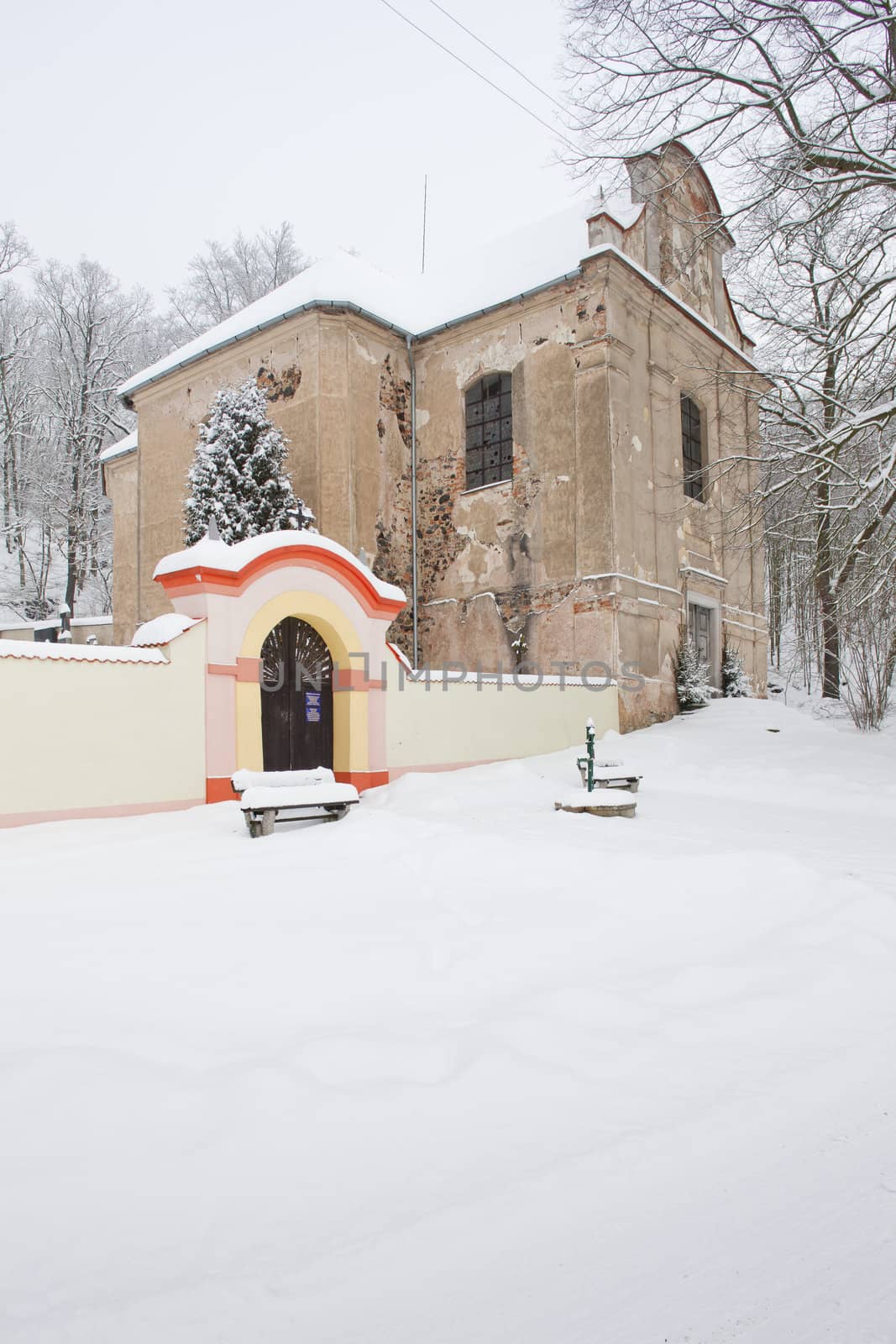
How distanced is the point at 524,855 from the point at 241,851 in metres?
2.30

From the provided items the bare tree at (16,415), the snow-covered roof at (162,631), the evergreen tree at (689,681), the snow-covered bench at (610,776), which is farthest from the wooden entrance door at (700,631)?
the bare tree at (16,415)

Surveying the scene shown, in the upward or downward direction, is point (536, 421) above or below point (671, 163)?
below

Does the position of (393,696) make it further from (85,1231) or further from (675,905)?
(85,1231)

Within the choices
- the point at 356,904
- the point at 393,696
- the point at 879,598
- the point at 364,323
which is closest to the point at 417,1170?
the point at 356,904

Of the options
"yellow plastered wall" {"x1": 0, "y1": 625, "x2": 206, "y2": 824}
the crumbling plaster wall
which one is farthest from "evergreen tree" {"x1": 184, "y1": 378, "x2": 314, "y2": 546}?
"yellow plastered wall" {"x1": 0, "y1": 625, "x2": 206, "y2": 824}

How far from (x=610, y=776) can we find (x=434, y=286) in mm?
13253

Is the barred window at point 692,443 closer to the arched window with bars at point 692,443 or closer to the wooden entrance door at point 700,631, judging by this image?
the arched window with bars at point 692,443

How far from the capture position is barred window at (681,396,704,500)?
17.4 meters

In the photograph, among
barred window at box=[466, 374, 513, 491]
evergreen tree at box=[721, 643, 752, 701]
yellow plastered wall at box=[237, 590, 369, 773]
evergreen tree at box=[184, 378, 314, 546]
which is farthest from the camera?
evergreen tree at box=[721, 643, 752, 701]

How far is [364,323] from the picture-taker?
16.1 metres

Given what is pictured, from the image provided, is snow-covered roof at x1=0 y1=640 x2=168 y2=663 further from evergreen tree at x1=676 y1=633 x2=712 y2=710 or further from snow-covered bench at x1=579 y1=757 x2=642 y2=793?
evergreen tree at x1=676 y1=633 x2=712 y2=710

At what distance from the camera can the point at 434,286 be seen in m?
18.8

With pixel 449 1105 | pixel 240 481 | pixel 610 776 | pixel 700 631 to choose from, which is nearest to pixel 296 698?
pixel 610 776

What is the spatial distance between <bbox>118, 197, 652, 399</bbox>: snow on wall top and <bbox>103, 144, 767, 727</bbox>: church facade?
0.06 m
